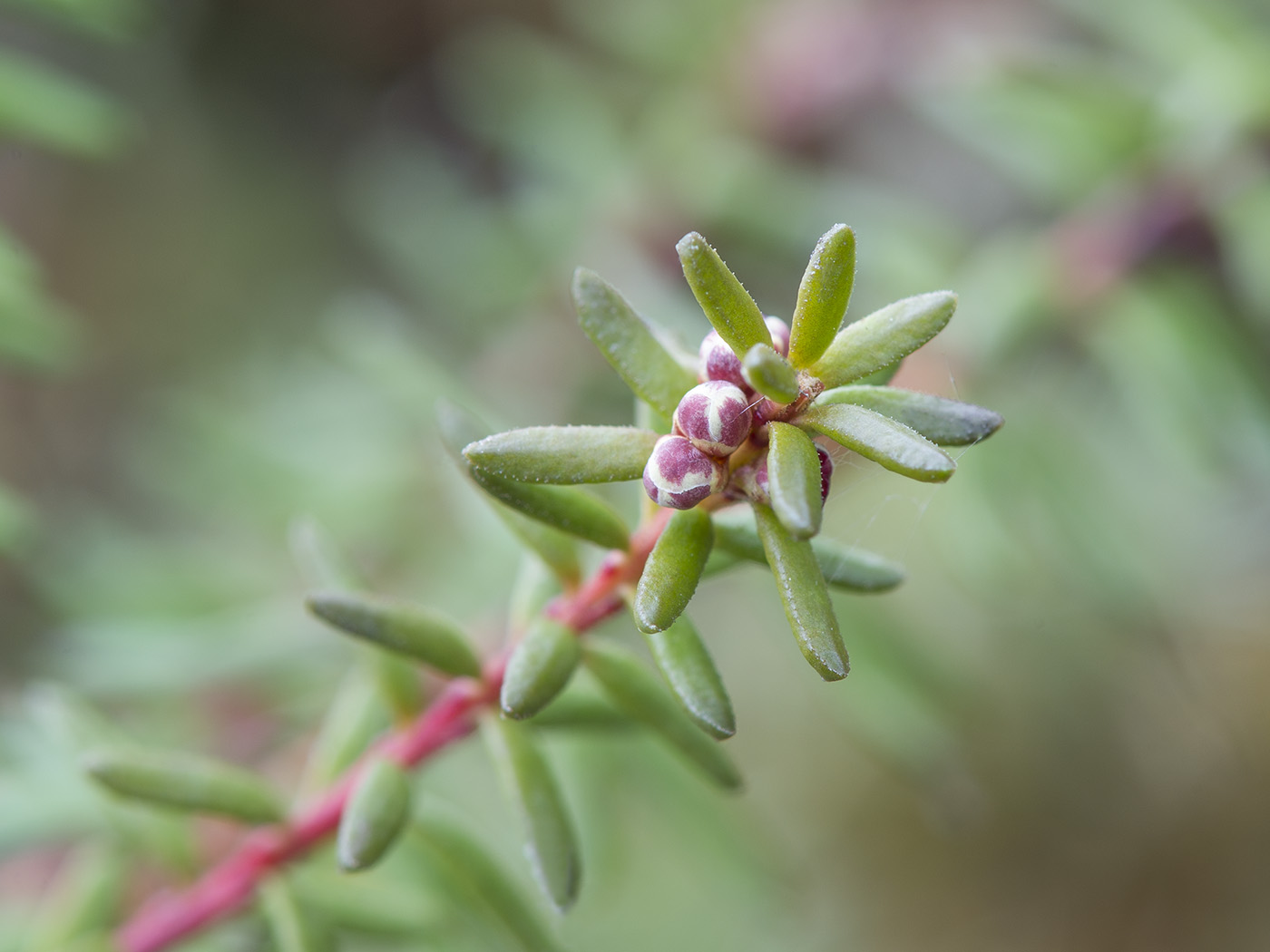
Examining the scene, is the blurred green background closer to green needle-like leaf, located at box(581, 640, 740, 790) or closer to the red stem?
the red stem

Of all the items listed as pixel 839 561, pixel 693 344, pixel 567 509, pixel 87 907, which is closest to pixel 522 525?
pixel 567 509

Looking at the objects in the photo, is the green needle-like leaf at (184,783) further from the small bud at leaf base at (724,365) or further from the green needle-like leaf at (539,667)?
the small bud at leaf base at (724,365)

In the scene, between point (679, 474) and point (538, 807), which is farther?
point (538, 807)

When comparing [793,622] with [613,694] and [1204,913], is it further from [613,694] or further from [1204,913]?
[1204,913]

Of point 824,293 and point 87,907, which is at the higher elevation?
point 824,293

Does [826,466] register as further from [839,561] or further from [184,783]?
[184,783]

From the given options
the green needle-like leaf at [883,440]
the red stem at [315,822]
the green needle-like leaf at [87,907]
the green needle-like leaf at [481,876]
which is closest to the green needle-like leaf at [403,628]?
the red stem at [315,822]

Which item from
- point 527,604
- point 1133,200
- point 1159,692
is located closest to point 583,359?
point 1133,200
